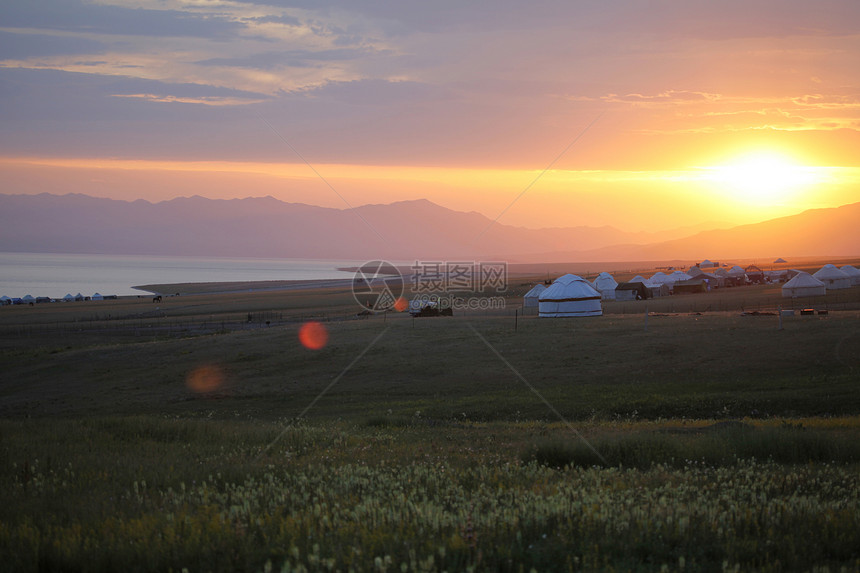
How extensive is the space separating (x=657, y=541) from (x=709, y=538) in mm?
472

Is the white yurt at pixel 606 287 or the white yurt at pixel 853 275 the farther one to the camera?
the white yurt at pixel 606 287

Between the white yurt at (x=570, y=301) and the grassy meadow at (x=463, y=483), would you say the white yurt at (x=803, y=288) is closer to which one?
the white yurt at (x=570, y=301)

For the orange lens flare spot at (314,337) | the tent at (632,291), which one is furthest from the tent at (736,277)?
the orange lens flare spot at (314,337)

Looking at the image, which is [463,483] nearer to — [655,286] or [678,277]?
[655,286]

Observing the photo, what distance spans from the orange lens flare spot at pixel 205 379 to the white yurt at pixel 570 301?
1289 inches

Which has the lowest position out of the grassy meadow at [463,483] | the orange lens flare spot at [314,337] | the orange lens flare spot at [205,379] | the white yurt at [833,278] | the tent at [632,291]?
the orange lens flare spot at [205,379]

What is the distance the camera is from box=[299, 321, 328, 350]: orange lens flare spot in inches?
1768

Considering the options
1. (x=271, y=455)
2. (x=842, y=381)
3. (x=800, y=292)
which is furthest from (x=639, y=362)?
(x=800, y=292)

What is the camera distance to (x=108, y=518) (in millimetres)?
6473

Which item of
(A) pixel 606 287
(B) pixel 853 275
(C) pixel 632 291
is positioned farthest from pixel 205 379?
(B) pixel 853 275

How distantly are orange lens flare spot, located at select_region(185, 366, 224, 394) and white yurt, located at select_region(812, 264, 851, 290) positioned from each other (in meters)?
77.8

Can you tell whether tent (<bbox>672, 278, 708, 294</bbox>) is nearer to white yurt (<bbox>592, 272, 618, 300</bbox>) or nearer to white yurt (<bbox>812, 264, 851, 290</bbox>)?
white yurt (<bbox>592, 272, 618, 300</bbox>)

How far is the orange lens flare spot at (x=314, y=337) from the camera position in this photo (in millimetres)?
44906

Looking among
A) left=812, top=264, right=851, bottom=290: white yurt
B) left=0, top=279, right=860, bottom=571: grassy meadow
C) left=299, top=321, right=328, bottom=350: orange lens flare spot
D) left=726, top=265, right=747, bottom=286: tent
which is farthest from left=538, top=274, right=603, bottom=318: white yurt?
left=726, top=265, right=747, bottom=286: tent
